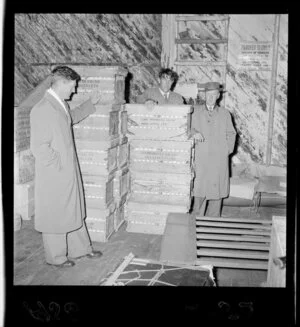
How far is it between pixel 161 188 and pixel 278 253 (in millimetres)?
2412

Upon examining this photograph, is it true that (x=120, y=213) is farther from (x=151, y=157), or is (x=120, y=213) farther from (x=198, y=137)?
(x=198, y=137)

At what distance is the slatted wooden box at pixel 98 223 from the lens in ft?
16.3

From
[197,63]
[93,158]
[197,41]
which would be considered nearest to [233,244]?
[93,158]

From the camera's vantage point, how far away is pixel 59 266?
167 inches

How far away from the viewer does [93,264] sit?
437 cm

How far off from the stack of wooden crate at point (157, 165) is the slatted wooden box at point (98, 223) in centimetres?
45

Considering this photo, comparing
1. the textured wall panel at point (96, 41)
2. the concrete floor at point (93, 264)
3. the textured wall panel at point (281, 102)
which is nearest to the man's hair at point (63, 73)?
the concrete floor at point (93, 264)

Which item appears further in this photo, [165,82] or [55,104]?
[165,82]

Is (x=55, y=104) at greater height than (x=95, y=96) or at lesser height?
lesser

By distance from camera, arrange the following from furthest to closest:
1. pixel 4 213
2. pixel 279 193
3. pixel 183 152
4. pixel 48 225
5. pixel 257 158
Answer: pixel 257 158
pixel 279 193
pixel 183 152
pixel 48 225
pixel 4 213
